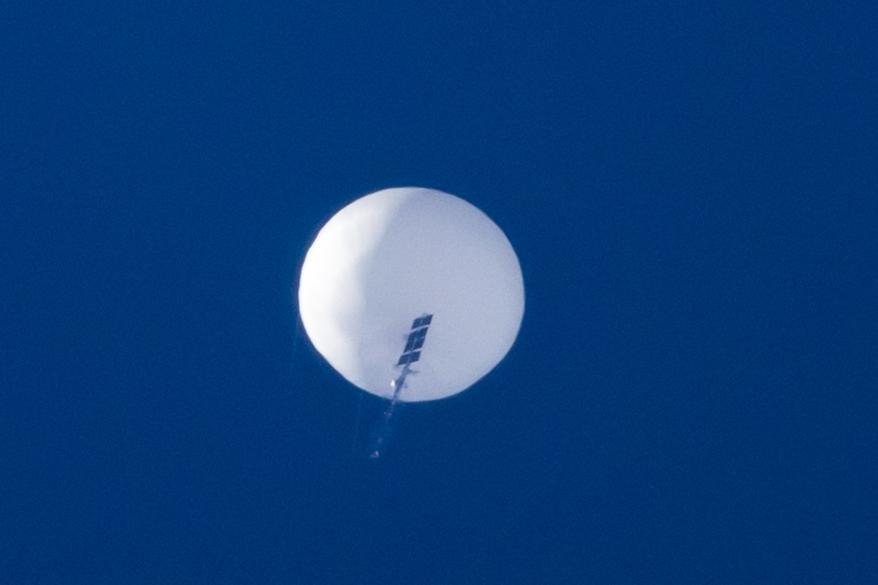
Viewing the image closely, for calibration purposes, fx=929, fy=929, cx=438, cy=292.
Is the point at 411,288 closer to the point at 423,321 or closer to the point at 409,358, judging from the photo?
the point at 423,321

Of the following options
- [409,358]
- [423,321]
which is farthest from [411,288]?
[409,358]

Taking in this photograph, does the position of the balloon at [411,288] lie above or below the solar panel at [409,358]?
above

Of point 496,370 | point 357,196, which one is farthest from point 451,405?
point 357,196

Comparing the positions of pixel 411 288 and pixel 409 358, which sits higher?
pixel 411 288

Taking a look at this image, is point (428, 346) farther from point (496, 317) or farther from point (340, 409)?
point (340, 409)

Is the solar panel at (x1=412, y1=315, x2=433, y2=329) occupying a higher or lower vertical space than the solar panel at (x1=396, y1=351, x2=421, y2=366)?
higher

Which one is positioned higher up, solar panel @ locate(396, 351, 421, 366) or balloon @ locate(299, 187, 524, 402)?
balloon @ locate(299, 187, 524, 402)

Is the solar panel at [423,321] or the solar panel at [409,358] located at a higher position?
the solar panel at [423,321]

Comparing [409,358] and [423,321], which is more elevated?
[423,321]
